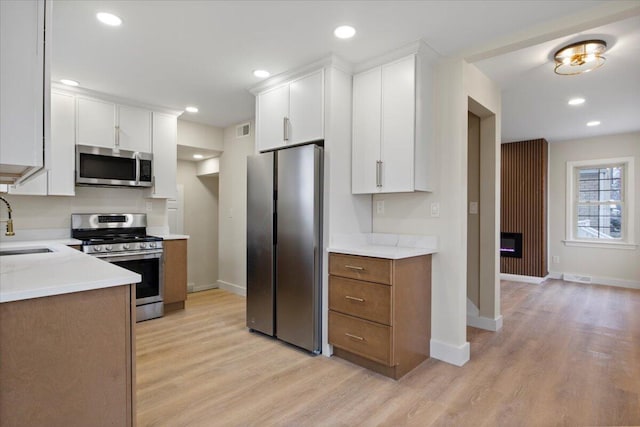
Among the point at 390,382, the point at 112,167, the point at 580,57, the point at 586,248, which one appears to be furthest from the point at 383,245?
the point at 586,248

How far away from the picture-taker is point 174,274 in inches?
156

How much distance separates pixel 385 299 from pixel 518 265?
4781mm

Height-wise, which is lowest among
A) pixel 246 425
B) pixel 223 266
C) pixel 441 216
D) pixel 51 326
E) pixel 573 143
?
pixel 246 425

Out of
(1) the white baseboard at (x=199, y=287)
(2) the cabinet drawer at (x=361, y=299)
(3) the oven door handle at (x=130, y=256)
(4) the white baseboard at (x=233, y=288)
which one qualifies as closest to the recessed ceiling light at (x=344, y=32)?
(2) the cabinet drawer at (x=361, y=299)

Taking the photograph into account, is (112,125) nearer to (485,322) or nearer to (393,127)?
(393,127)

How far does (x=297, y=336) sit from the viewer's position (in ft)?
9.39

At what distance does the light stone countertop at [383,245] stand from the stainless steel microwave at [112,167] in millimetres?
2500

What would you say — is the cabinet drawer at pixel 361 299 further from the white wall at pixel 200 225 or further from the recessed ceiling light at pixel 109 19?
the white wall at pixel 200 225

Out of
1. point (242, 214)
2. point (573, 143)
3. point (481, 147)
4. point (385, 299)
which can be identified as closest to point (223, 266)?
point (242, 214)

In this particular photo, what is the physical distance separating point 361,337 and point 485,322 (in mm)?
1675

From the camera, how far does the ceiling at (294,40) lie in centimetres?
210

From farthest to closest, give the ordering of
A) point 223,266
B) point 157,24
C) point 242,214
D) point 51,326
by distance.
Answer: point 223,266 → point 242,214 → point 157,24 → point 51,326

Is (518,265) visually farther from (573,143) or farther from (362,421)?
(362,421)

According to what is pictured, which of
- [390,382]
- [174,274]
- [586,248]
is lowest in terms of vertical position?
[390,382]
